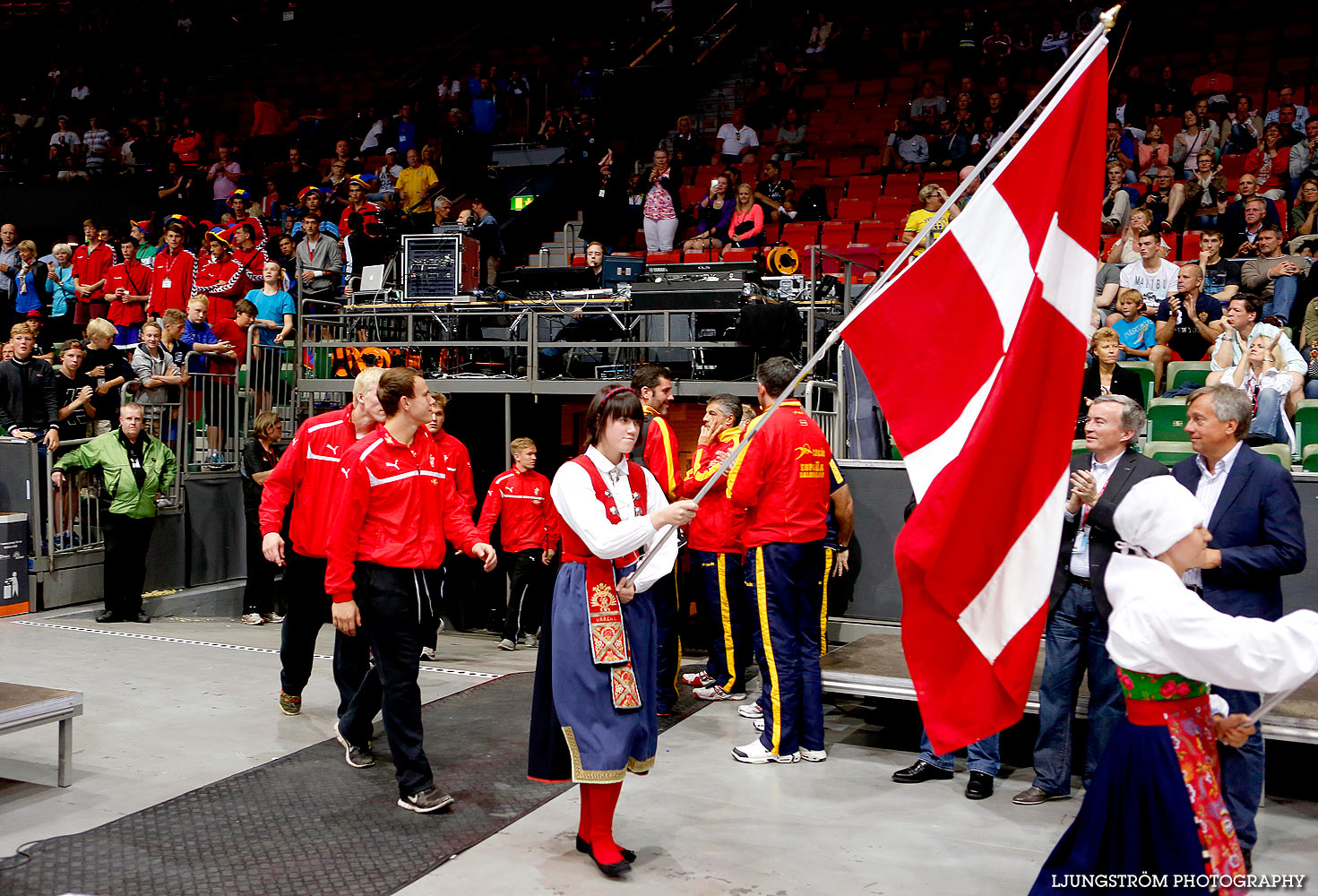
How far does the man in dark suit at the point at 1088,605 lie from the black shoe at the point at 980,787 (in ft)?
0.45

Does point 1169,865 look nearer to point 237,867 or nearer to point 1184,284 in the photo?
point 237,867

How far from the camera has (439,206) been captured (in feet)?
44.1

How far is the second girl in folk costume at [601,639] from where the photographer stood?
4398 millimetres

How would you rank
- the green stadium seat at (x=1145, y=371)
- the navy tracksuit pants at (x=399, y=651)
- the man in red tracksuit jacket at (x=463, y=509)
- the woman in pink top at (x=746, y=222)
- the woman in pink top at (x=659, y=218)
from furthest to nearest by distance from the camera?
the woman in pink top at (x=659, y=218), the woman in pink top at (x=746, y=222), the green stadium seat at (x=1145, y=371), the man in red tracksuit jacket at (x=463, y=509), the navy tracksuit pants at (x=399, y=651)

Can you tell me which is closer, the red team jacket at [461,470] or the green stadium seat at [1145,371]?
the red team jacket at [461,470]

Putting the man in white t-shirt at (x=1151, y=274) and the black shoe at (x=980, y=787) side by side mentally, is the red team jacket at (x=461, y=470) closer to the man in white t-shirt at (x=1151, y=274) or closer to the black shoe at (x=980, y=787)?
the black shoe at (x=980, y=787)

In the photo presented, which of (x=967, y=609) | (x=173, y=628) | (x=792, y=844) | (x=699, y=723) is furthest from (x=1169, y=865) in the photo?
(x=173, y=628)

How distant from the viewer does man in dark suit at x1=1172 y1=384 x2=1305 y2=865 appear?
4.55m

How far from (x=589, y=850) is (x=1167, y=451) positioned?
5.14 metres

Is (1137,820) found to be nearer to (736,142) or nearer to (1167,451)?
(1167,451)

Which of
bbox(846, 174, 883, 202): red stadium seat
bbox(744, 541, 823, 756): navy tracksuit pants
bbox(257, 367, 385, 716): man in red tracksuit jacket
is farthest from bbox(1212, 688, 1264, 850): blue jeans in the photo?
bbox(846, 174, 883, 202): red stadium seat

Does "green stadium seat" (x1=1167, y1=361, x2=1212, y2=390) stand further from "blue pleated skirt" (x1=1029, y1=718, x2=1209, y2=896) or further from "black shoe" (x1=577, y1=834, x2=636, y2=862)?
"black shoe" (x1=577, y1=834, x2=636, y2=862)

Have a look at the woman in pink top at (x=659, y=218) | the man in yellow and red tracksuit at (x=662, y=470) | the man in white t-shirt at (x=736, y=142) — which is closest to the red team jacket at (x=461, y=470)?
the man in yellow and red tracksuit at (x=662, y=470)

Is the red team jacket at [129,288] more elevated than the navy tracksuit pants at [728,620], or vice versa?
the red team jacket at [129,288]
